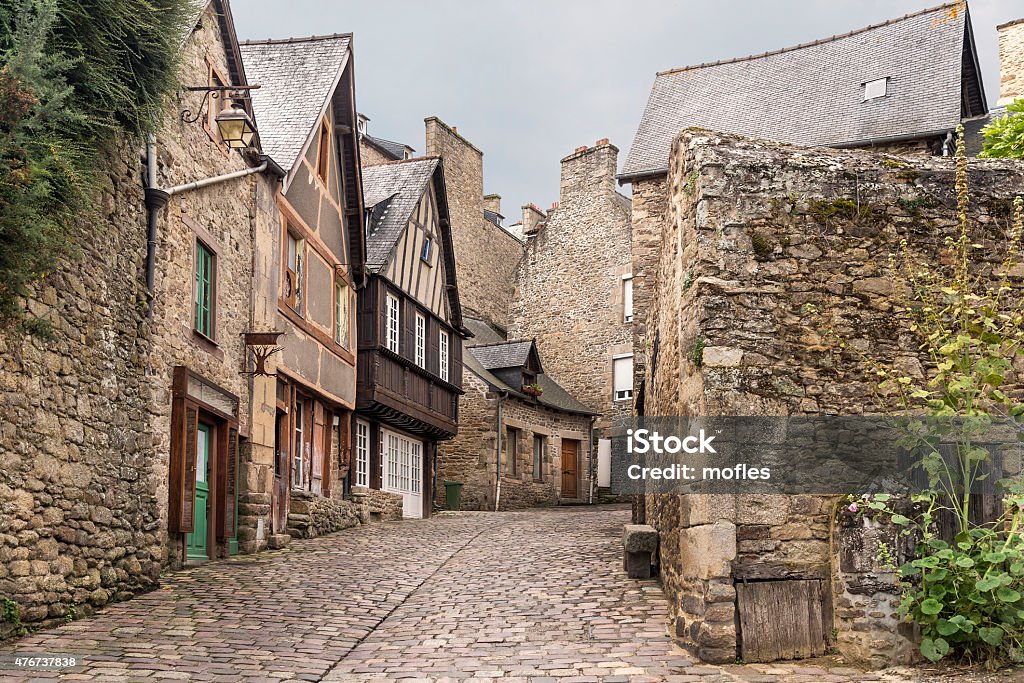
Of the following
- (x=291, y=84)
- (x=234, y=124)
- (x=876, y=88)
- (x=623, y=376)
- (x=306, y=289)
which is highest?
(x=876, y=88)

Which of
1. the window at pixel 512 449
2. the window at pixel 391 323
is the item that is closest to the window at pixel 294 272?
the window at pixel 391 323

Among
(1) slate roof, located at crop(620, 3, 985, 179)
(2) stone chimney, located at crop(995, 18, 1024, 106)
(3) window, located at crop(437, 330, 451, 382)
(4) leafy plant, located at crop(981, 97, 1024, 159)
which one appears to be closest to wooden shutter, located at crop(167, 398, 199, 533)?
(4) leafy plant, located at crop(981, 97, 1024, 159)

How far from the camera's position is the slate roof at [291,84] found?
44.5ft

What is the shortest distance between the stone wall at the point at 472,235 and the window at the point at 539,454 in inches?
190

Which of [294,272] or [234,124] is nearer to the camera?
[234,124]

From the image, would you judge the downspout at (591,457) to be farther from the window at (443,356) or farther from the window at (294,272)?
the window at (294,272)

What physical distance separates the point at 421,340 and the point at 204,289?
7528 millimetres

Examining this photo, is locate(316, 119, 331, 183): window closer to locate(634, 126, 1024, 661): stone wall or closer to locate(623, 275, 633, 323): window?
locate(634, 126, 1024, 661): stone wall

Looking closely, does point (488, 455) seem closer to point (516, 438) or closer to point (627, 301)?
point (516, 438)

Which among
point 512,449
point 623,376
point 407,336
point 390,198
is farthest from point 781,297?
point 623,376

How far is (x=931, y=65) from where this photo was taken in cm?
1770

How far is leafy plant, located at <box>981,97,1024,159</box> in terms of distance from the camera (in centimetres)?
1154

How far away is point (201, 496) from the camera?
10.8 m

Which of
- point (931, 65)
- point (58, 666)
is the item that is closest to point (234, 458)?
point (58, 666)
